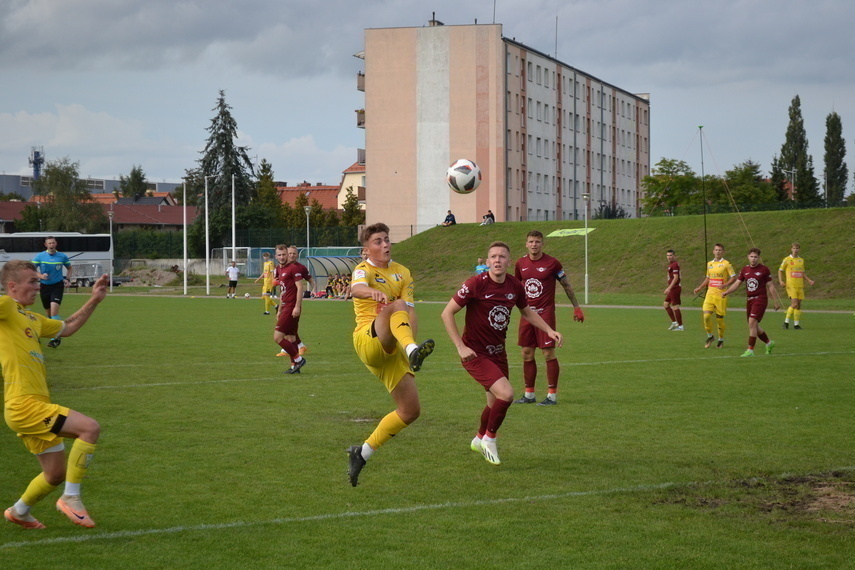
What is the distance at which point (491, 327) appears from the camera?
29.7 ft

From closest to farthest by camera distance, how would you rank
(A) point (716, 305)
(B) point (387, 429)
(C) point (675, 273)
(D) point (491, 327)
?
(B) point (387, 429) < (D) point (491, 327) < (A) point (716, 305) < (C) point (675, 273)

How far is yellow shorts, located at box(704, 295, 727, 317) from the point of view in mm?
20344

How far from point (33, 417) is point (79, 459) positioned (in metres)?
0.41

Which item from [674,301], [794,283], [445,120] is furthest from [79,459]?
[445,120]

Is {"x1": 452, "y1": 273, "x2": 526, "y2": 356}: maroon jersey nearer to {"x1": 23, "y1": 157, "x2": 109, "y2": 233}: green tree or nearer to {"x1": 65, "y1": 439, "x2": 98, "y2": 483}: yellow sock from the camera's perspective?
{"x1": 65, "y1": 439, "x2": 98, "y2": 483}: yellow sock

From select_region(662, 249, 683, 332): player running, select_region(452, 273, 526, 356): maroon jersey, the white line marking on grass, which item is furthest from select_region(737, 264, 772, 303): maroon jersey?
the white line marking on grass

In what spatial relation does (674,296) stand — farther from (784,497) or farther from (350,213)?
(350,213)

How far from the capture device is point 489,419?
29.4 ft

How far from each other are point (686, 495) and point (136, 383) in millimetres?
9447

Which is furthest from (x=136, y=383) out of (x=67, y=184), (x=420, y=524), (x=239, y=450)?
(x=67, y=184)

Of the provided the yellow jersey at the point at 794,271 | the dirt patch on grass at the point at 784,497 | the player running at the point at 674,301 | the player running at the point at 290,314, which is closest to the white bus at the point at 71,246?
the player running at the point at 674,301

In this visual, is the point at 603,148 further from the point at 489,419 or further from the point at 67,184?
the point at 489,419

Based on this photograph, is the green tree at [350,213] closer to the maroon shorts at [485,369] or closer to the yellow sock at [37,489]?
the maroon shorts at [485,369]

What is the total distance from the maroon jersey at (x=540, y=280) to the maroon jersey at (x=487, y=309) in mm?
3620
